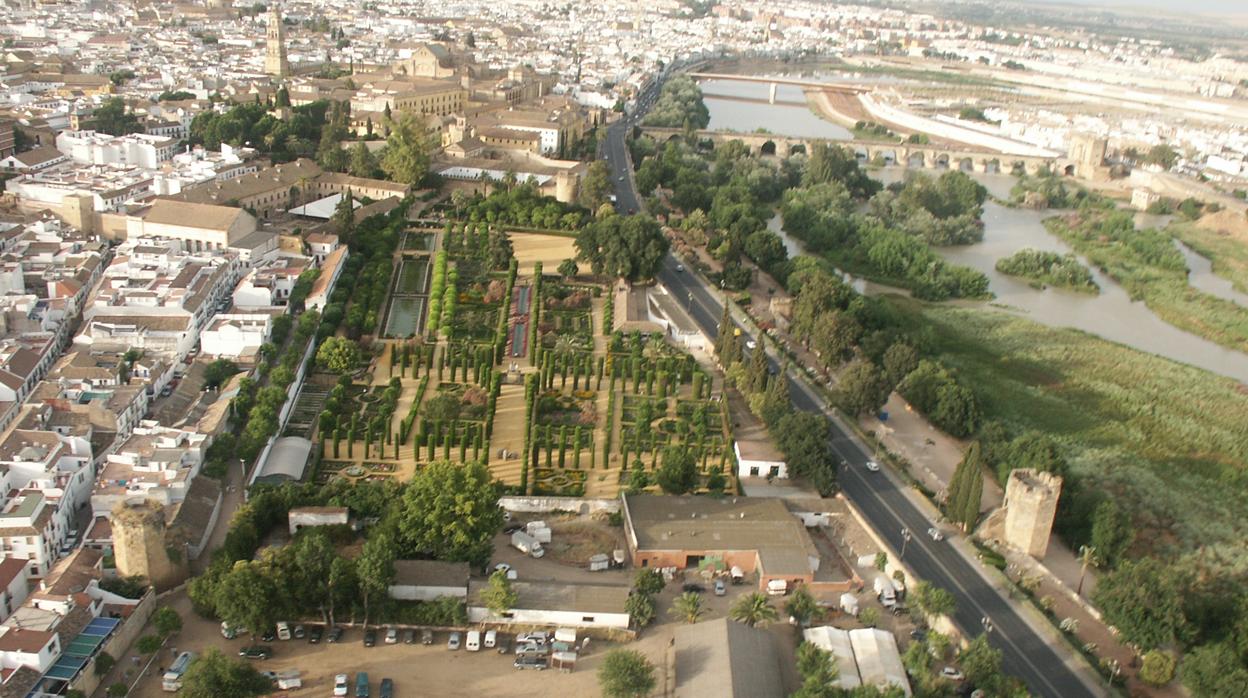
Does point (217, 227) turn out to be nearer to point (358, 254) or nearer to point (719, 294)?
point (358, 254)

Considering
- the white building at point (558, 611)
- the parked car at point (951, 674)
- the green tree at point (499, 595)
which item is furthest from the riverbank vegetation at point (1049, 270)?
the green tree at point (499, 595)

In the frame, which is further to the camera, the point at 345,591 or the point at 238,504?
the point at 238,504

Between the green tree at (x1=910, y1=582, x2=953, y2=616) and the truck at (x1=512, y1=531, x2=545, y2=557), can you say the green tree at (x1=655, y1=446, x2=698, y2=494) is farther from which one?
the green tree at (x1=910, y1=582, x2=953, y2=616)

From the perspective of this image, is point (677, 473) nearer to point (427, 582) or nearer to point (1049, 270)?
point (427, 582)

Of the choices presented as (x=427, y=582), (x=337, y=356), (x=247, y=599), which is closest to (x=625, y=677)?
(x=427, y=582)

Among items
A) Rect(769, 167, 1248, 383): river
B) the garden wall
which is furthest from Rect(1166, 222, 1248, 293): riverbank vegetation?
the garden wall

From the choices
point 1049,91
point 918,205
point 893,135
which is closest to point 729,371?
point 918,205

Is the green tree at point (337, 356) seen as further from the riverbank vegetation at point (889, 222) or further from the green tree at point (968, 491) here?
the riverbank vegetation at point (889, 222)

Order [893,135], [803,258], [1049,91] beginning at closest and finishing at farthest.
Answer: [803,258], [893,135], [1049,91]
